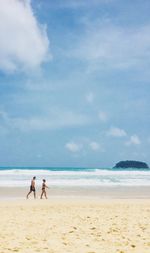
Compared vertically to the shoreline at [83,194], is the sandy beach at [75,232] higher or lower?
lower

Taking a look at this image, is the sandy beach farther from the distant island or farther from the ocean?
the distant island

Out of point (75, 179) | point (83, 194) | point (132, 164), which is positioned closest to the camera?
point (83, 194)

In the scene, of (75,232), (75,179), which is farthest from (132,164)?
(75,232)

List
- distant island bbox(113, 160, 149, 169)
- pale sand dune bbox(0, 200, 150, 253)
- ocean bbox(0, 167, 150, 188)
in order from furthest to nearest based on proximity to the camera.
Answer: distant island bbox(113, 160, 149, 169)
ocean bbox(0, 167, 150, 188)
pale sand dune bbox(0, 200, 150, 253)

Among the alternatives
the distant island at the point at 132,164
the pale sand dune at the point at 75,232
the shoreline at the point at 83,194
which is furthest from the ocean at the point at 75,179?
the distant island at the point at 132,164

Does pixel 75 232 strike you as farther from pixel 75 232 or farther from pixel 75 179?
pixel 75 179

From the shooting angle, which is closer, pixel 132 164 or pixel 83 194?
pixel 83 194

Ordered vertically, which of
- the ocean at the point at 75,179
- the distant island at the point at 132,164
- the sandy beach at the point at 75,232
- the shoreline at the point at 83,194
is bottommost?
the sandy beach at the point at 75,232

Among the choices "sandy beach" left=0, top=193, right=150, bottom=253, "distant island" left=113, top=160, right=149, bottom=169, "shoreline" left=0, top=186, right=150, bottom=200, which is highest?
"distant island" left=113, top=160, right=149, bottom=169

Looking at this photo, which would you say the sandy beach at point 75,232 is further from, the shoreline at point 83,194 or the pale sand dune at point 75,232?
the shoreline at point 83,194

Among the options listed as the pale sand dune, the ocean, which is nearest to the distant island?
the ocean

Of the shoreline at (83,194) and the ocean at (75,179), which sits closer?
the shoreline at (83,194)

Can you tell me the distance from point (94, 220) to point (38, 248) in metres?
4.42

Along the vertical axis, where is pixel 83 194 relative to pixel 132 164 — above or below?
below
